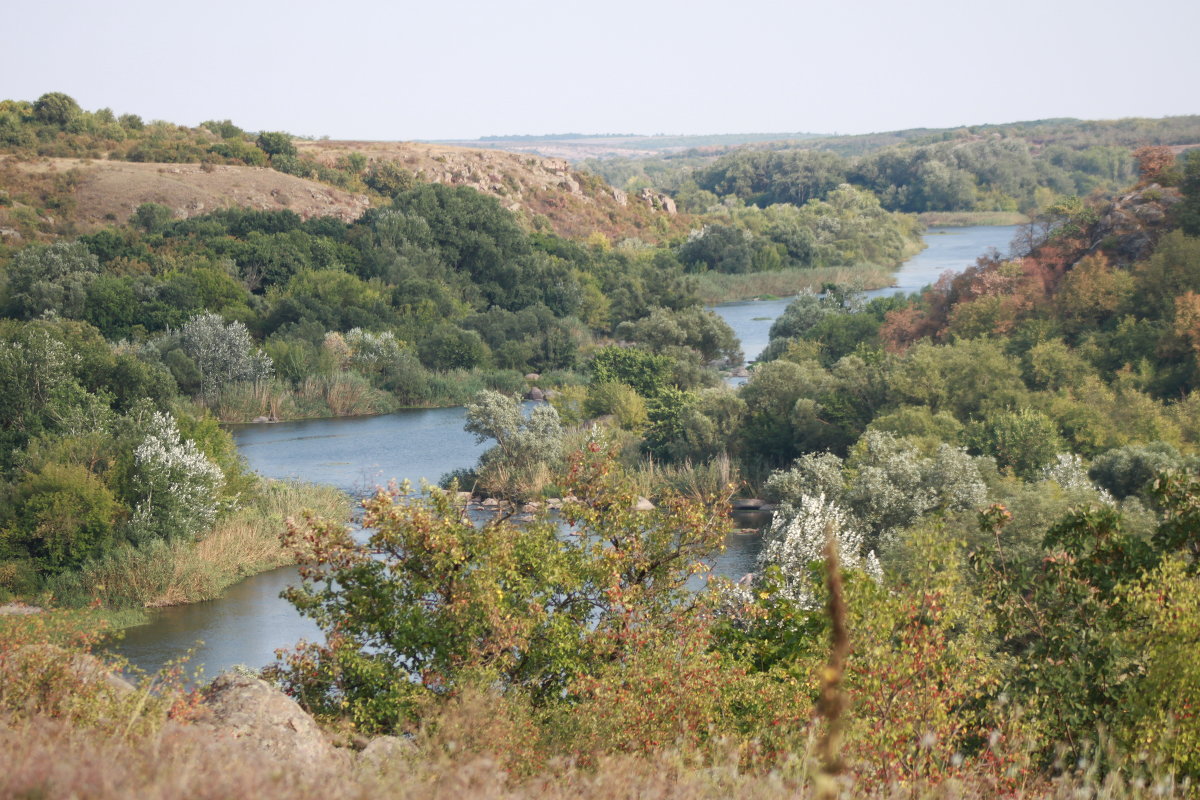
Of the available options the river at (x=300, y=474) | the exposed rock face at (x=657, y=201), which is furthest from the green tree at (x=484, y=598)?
the exposed rock face at (x=657, y=201)

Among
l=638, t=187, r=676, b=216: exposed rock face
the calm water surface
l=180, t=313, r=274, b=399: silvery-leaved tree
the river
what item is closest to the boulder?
the river

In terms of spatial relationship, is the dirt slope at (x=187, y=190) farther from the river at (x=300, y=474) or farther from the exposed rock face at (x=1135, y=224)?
the exposed rock face at (x=1135, y=224)

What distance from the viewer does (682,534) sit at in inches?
469

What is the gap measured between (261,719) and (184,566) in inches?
591

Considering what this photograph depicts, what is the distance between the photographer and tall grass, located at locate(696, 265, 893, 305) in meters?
76.0

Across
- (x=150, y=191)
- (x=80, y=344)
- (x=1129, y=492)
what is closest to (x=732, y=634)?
(x=1129, y=492)

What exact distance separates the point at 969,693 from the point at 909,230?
336 feet

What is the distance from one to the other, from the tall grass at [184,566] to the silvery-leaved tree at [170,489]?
0.37m

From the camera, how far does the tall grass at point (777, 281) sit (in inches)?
2992

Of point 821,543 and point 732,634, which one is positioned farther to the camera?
point 821,543

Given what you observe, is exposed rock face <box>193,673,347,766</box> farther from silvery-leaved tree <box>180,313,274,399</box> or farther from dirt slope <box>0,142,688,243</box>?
dirt slope <box>0,142,688,243</box>

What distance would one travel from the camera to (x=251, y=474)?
92.3ft

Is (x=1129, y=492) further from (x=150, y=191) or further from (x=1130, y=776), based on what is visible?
(x=150, y=191)

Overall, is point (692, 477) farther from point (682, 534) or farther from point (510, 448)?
point (682, 534)
